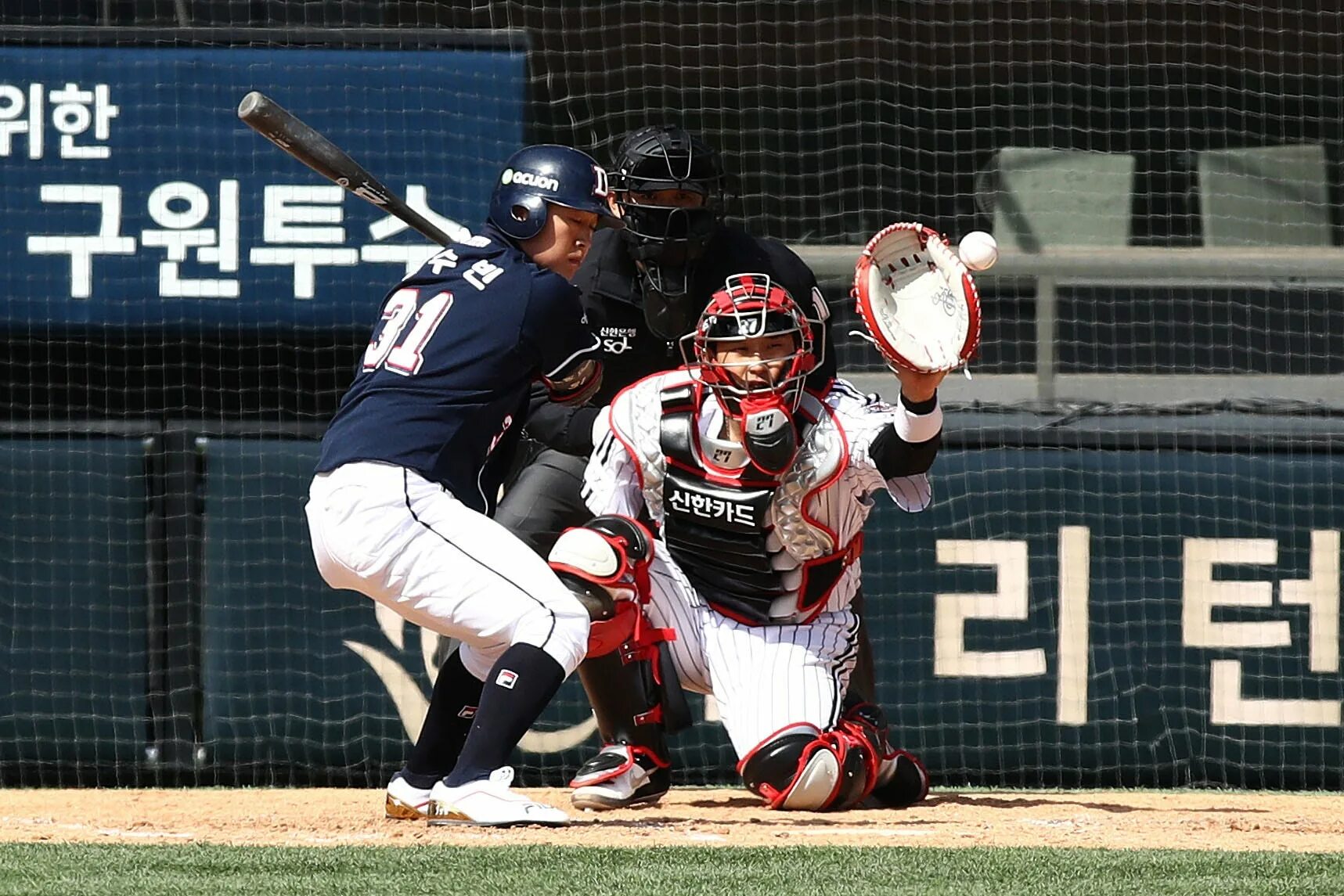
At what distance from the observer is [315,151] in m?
5.55

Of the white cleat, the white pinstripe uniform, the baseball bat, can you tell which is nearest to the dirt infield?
the white cleat

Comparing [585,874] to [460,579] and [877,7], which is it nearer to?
[460,579]

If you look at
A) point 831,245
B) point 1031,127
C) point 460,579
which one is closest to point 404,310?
point 460,579

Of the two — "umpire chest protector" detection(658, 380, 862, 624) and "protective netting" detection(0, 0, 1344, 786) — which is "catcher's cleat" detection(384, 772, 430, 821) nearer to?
"umpire chest protector" detection(658, 380, 862, 624)

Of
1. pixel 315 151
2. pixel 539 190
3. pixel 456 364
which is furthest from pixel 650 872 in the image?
pixel 315 151

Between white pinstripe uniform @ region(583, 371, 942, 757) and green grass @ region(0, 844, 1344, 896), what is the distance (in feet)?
2.98

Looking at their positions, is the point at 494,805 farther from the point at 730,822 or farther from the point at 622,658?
the point at 622,658

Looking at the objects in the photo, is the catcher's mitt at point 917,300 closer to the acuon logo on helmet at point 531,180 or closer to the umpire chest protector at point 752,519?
the umpire chest protector at point 752,519

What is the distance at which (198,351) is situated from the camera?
23.1 feet

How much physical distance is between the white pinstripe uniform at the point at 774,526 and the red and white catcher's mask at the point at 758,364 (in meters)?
0.09

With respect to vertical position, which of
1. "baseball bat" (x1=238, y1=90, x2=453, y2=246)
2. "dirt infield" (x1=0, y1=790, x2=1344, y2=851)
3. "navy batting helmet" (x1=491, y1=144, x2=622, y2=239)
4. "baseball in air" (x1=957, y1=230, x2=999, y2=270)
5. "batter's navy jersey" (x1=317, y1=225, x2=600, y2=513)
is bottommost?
"dirt infield" (x1=0, y1=790, x2=1344, y2=851)

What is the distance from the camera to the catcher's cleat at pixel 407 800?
4.84m

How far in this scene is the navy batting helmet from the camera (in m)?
4.79

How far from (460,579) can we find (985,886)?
54.2 inches
